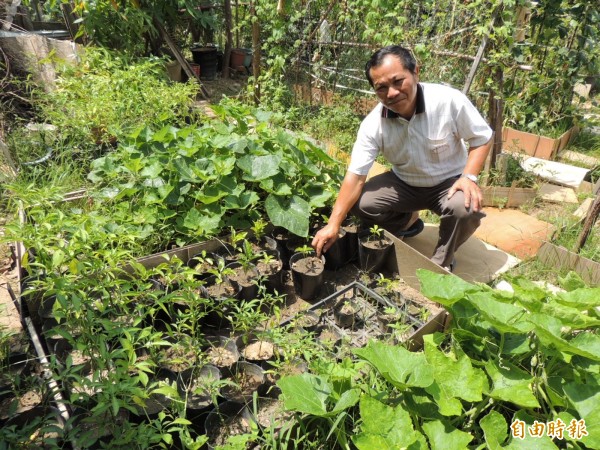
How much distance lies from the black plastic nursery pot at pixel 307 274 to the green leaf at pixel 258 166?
1.68 feet

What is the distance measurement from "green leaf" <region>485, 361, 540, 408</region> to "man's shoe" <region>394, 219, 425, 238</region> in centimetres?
152

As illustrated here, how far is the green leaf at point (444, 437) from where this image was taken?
4.33ft

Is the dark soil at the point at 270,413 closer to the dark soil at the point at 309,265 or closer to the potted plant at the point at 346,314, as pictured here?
the potted plant at the point at 346,314

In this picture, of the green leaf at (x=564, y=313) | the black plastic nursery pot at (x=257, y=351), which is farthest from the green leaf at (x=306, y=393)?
the green leaf at (x=564, y=313)

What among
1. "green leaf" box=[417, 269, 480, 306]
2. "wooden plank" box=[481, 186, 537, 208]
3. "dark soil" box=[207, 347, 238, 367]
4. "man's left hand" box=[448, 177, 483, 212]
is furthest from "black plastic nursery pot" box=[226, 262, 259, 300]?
"wooden plank" box=[481, 186, 537, 208]

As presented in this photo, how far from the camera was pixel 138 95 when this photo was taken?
12.2 feet

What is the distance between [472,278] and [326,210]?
1036 millimetres

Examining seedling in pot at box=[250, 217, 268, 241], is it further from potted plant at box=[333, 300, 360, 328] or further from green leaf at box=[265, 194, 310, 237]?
potted plant at box=[333, 300, 360, 328]

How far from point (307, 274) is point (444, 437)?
1.18 meters

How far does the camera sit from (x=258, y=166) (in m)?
2.63

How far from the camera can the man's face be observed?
2275 millimetres

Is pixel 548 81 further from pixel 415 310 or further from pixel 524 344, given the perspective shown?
pixel 524 344

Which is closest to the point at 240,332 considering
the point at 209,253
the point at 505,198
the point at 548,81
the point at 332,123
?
the point at 209,253

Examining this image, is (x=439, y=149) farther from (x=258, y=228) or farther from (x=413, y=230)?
(x=258, y=228)
